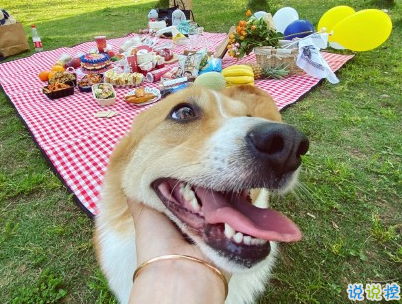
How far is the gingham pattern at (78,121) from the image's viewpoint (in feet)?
10.3

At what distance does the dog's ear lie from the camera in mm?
2090

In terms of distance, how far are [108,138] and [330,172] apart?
2511mm

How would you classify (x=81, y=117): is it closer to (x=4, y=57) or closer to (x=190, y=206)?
(x=190, y=206)

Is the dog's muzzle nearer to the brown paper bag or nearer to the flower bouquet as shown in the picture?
the flower bouquet

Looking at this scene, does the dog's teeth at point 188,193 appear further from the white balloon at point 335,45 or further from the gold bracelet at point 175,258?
the white balloon at point 335,45

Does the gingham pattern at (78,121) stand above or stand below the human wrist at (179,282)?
below

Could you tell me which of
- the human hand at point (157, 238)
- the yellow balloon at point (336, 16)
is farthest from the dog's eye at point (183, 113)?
the yellow balloon at point (336, 16)

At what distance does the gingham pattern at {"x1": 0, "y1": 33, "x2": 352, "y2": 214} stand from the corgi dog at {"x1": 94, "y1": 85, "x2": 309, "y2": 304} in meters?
1.07

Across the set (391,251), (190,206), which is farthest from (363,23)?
(190,206)

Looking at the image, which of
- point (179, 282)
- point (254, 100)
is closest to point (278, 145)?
point (179, 282)

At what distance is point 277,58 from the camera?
16.7 feet

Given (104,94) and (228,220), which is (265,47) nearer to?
(104,94)

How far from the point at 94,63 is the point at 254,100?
12.9 ft

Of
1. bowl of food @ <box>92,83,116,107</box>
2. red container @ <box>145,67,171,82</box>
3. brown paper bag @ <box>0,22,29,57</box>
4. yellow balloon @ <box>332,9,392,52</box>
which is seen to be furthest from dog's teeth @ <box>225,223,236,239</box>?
brown paper bag @ <box>0,22,29,57</box>
